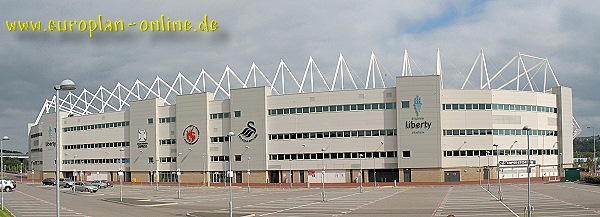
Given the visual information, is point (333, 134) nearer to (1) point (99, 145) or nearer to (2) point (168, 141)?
(2) point (168, 141)

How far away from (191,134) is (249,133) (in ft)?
44.2

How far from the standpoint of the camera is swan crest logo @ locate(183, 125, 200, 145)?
116250 millimetres

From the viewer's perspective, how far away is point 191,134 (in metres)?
117

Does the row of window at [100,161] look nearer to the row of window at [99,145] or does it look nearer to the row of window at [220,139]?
the row of window at [99,145]

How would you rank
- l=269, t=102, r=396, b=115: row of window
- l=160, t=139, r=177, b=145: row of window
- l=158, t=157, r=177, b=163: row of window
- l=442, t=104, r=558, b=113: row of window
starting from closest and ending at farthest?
1. l=442, t=104, r=558, b=113: row of window
2. l=269, t=102, r=396, b=115: row of window
3. l=160, t=139, r=177, b=145: row of window
4. l=158, t=157, r=177, b=163: row of window

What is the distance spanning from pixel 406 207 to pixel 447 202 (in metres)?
6.47

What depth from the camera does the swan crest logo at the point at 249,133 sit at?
362ft

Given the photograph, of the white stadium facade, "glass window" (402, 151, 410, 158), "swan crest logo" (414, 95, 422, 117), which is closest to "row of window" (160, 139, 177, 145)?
the white stadium facade

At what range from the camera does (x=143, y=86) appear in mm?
129625

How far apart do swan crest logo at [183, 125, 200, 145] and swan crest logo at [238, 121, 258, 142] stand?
34.1 feet

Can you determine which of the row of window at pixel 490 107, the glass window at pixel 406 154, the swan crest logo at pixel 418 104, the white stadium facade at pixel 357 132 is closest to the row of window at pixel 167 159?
the white stadium facade at pixel 357 132

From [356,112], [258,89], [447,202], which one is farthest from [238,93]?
[447,202]

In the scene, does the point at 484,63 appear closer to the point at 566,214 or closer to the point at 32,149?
the point at 566,214

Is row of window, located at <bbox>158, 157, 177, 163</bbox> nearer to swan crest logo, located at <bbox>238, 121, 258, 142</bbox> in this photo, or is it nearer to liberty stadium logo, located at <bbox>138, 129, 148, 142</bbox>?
liberty stadium logo, located at <bbox>138, 129, 148, 142</bbox>
